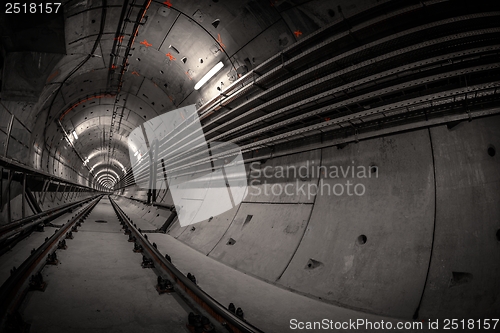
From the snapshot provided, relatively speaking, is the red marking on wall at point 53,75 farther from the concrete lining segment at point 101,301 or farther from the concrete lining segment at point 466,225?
the concrete lining segment at point 466,225

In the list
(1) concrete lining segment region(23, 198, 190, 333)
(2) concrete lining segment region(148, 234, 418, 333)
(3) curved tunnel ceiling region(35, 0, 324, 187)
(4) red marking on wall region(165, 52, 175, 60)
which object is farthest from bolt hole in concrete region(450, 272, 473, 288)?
(4) red marking on wall region(165, 52, 175, 60)

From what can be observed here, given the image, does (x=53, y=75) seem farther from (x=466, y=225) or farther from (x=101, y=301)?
(x=466, y=225)

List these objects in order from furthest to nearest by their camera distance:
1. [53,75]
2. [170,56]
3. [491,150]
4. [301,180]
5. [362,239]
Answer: [170,56], [53,75], [301,180], [362,239], [491,150]

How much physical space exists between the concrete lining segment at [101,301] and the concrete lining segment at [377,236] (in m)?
1.80

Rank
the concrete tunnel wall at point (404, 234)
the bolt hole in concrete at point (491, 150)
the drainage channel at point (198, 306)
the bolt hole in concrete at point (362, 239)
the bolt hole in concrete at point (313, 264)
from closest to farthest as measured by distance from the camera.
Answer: the drainage channel at point (198, 306), the concrete tunnel wall at point (404, 234), the bolt hole in concrete at point (491, 150), the bolt hole in concrete at point (362, 239), the bolt hole in concrete at point (313, 264)

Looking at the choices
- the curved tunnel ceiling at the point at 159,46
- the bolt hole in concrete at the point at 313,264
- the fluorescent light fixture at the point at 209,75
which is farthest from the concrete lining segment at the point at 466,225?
the fluorescent light fixture at the point at 209,75

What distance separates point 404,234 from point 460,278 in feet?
2.05

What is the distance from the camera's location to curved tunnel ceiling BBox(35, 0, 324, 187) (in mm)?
4934

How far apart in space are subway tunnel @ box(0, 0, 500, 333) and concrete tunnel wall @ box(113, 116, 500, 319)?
2cm

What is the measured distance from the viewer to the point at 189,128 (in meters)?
7.46

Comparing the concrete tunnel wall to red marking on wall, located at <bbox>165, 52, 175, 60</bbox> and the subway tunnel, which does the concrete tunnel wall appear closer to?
the subway tunnel

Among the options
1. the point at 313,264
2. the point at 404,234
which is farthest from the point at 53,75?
the point at 404,234

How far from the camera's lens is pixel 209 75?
21.9 feet
